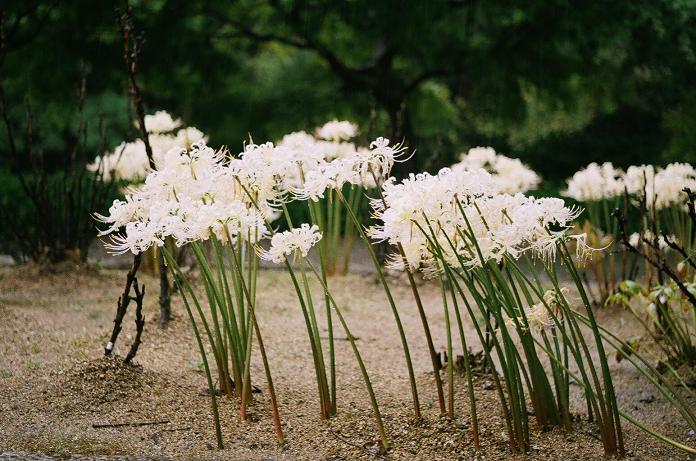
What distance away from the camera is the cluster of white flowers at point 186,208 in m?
3.55

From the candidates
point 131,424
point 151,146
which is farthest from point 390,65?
point 131,424

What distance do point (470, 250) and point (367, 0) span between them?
35.2 ft

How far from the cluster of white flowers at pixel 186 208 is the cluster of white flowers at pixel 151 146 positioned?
122 inches

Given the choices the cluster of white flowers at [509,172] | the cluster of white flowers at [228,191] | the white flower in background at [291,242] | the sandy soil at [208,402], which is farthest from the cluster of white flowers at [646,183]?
the white flower in background at [291,242]

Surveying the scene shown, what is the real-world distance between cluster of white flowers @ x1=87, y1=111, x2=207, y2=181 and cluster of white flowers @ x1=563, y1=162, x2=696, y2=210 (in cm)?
320

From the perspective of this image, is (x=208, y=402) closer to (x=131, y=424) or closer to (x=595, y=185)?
(x=131, y=424)

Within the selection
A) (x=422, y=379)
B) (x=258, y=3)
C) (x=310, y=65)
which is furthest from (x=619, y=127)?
(x=422, y=379)

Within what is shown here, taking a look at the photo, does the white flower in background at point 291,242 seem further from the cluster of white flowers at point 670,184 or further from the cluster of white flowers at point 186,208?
the cluster of white flowers at point 670,184

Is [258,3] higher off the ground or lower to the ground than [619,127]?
higher

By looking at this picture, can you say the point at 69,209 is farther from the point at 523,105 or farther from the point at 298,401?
the point at 523,105

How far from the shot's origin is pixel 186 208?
3611 mm

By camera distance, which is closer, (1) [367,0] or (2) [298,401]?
(2) [298,401]

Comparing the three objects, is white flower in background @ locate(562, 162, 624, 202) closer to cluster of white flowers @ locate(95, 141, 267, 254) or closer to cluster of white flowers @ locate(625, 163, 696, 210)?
cluster of white flowers @ locate(625, 163, 696, 210)

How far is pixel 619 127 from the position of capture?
702 inches
